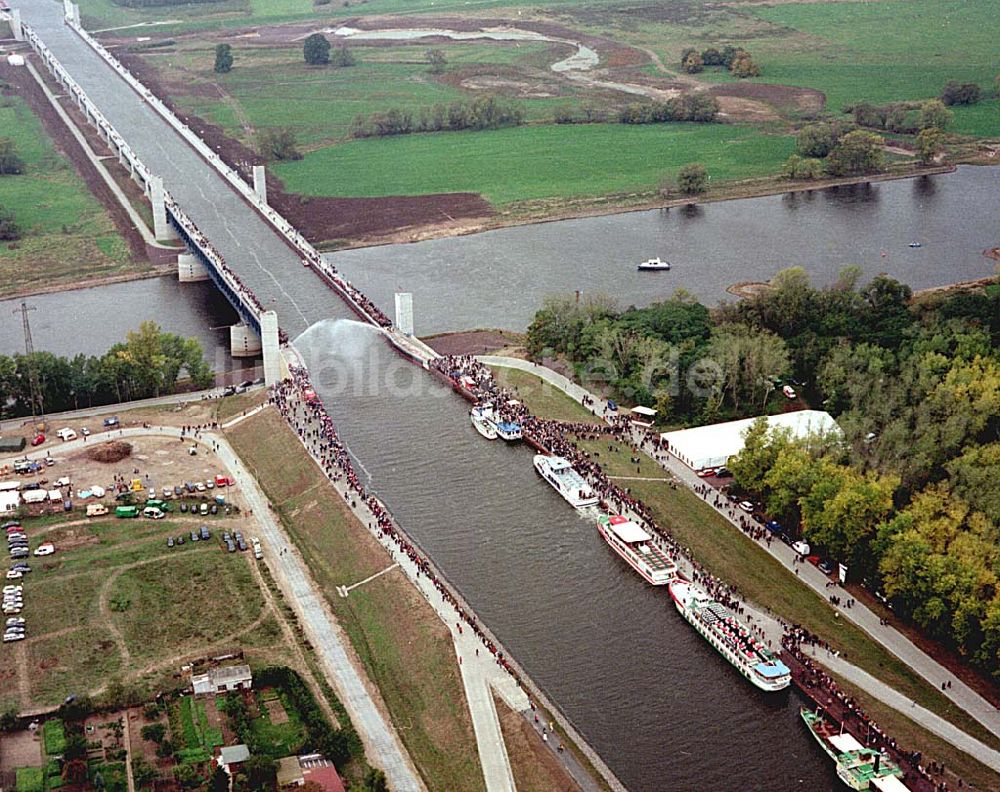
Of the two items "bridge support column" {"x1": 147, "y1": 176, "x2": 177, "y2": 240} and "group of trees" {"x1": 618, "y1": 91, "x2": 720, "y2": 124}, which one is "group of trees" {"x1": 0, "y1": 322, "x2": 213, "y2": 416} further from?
"group of trees" {"x1": 618, "y1": 91, "x2": 720, "y2": 124}

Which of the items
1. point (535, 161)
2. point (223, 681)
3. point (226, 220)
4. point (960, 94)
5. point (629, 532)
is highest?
point (960, 94)

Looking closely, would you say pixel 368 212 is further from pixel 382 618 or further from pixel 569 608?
pixel 569 608

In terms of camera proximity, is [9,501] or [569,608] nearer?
[569,608]

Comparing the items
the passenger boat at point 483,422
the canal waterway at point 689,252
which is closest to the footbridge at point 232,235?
the canal waterway at point 689,252

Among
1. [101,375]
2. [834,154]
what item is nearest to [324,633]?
[101,375]

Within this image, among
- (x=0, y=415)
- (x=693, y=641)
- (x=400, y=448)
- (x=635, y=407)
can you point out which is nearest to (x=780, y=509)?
(x=693, y=641)

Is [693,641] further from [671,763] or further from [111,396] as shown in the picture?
[111,396]
